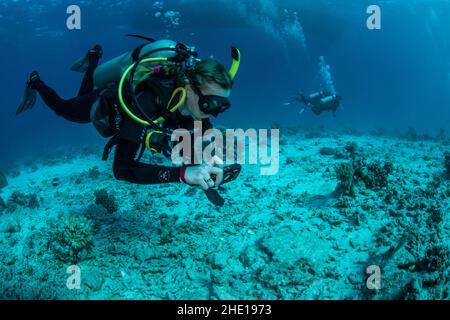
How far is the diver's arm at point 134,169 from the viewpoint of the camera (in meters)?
3.53

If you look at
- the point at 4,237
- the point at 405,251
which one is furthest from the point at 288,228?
the point at 4,237

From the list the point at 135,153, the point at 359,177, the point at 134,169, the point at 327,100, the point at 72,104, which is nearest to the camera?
the point at 134,169

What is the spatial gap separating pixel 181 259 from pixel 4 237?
13.6 feet

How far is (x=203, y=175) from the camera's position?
10.8ft

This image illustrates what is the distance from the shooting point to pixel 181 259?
16.0 feet

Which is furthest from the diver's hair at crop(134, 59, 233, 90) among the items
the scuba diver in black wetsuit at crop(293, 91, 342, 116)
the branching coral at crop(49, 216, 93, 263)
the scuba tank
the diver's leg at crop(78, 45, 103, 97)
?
the scuba tank

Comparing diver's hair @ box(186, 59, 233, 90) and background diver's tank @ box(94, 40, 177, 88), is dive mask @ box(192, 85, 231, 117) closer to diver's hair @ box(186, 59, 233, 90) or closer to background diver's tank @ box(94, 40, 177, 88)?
diver's hair @ box(186, 59, 233, 90)

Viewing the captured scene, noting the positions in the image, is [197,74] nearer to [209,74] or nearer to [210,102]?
[209,74]

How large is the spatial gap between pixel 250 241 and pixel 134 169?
8.11 feet

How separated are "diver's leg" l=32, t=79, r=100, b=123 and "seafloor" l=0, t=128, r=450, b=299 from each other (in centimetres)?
186

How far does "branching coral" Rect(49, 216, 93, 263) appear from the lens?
5.02 metres

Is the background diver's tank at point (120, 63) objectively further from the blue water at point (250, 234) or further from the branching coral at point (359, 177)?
the branching coral at point (359, 177)

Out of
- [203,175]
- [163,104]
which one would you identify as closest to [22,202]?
[163,104]
